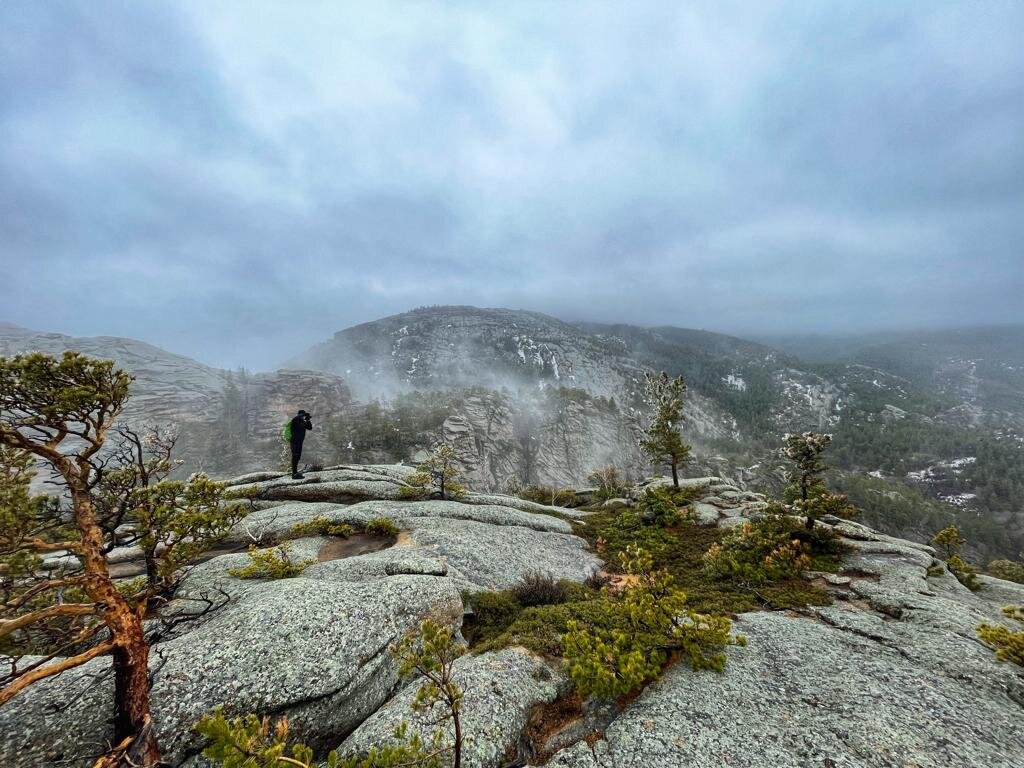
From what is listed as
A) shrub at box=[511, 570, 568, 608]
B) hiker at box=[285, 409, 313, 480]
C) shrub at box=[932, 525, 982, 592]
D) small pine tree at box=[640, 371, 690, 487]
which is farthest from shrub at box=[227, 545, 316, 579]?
shrub at box=[932, 525, 982, 592]

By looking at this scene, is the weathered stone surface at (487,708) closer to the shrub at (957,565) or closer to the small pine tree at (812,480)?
the small pine tree at (812,480)

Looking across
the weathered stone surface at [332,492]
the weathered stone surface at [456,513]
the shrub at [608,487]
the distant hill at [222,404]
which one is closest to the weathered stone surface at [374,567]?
the weathered stone surface at [456,513]

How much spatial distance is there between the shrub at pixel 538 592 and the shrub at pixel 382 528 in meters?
6.85

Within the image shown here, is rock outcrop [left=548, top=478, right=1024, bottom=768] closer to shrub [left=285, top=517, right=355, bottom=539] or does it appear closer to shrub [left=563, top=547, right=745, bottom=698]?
shrub [left=563, top=547, right=745, bottom=698]

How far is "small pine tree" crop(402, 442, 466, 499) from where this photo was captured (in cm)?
2481

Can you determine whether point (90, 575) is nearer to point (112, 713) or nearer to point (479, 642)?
point (112, 713)

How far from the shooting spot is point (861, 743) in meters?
6.87

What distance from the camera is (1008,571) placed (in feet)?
70.2

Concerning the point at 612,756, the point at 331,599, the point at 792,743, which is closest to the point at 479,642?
the point at 331,599

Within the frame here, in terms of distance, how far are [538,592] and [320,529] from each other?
426 inches

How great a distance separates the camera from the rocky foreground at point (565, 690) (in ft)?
22.4

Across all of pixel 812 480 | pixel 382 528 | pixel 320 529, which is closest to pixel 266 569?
pixel 320 529

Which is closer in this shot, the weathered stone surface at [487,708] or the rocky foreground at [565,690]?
the rocky foreground at [565,690]

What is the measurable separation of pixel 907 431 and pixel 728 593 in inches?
10092
